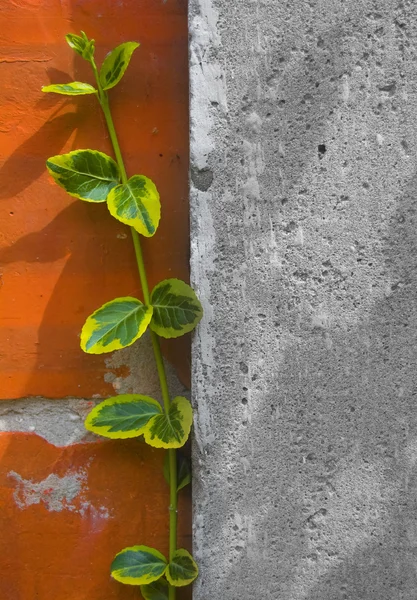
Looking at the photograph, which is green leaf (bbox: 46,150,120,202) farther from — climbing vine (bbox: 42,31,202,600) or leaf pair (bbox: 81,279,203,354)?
leaf pair (bbox: 81,279,203,354)

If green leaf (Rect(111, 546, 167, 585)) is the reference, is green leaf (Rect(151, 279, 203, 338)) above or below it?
above

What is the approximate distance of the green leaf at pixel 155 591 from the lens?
0.71 meters

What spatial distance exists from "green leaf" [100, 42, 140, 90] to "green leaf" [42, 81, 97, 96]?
20mm

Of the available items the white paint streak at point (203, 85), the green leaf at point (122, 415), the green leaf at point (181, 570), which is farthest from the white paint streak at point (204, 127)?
the green leaf at point (181, 570)

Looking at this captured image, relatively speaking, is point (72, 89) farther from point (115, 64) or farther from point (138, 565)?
point (138, 565)

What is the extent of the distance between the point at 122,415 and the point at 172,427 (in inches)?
2.5

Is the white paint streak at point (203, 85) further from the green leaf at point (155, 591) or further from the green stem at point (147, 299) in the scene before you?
the green leaf at point (155, 591)

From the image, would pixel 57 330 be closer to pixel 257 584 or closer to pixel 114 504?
pixel 114 504

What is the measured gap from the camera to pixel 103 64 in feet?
2.28

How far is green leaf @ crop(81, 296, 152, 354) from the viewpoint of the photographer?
67 centimetres

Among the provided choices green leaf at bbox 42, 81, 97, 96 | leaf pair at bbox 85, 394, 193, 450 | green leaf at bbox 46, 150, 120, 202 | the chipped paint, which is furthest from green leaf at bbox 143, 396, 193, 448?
green leaf at bbox 42, 81, 97, 96

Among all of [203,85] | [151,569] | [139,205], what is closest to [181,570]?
[151,569]

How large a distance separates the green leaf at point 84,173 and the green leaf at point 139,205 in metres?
0.02

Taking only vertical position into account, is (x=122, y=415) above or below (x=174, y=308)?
below
